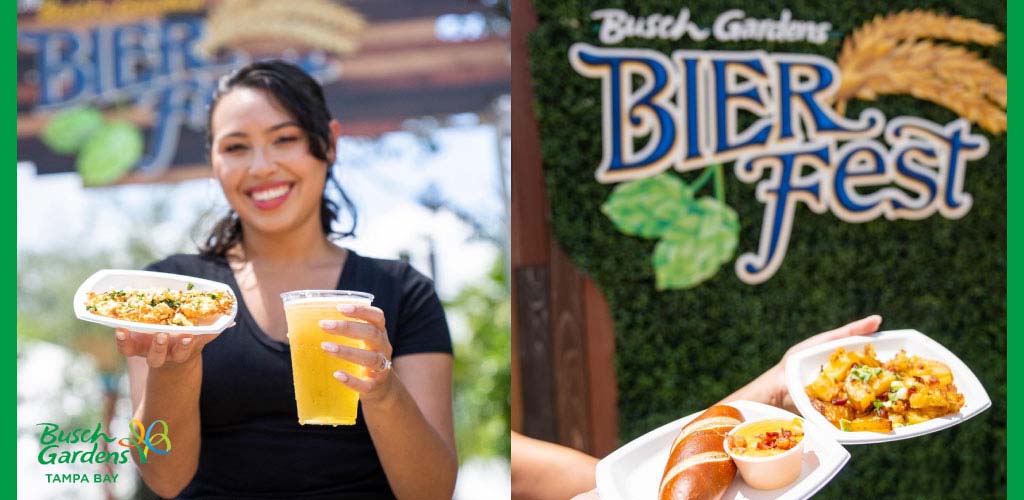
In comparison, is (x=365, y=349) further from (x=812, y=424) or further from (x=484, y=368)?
(x=812, y=424)

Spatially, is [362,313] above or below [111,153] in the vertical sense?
below

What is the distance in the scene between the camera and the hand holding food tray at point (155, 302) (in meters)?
2.24

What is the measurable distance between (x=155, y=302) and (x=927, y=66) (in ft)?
9.39

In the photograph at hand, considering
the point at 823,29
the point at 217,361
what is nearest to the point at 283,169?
the point at 217,361

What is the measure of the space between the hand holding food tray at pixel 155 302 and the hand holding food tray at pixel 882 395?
128cm

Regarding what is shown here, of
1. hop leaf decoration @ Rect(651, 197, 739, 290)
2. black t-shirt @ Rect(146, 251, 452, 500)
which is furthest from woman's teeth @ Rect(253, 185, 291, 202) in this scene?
hop leaf decoration @ Rect(651, 197, 739, 290)

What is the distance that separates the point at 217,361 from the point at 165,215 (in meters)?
0.39

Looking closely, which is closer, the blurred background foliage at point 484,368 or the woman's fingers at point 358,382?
the woman's fingers at point 358,382

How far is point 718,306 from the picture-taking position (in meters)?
3.72

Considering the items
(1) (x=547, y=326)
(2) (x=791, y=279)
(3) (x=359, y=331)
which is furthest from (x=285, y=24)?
(2) (x=791, y=279)

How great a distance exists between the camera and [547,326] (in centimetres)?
368

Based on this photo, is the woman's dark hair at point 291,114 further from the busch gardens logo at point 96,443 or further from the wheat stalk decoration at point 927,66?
the wheat stalk decoration at point 927,66

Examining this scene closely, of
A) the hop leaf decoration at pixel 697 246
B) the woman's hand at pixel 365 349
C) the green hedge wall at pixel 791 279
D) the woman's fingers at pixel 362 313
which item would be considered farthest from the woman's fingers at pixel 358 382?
the hop leaf decoration at pixel 697 246

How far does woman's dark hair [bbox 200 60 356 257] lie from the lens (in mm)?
A: 2477
